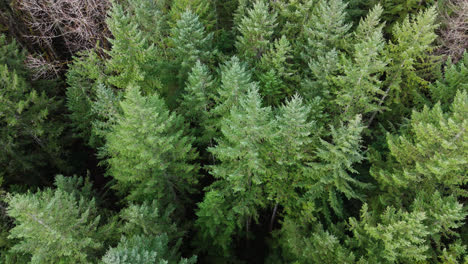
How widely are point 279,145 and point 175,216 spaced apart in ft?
23.6

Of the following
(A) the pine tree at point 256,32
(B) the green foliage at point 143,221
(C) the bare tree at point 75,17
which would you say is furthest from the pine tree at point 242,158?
(C) the bare tree at point 75,17

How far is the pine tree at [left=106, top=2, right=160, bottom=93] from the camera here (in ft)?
45.3

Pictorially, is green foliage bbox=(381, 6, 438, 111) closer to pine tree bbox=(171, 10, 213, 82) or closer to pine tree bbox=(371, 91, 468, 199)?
pine tree bbox=(371, 91, 468, 199)

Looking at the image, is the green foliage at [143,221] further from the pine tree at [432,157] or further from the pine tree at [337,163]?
the pine tree at [432,157]

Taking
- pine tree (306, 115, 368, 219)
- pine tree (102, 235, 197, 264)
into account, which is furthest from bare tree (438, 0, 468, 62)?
pine tree (102, 235, 197, 264)

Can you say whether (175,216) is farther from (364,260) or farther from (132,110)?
(364,260)

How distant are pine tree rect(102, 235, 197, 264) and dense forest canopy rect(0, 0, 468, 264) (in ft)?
0.27

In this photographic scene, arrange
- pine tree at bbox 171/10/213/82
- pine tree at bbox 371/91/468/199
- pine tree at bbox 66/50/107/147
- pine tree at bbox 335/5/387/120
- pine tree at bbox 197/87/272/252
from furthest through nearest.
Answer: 1. pine tree at bbox 66/50/107/147
2. pine tree at bbox 171/10/213/82
3. pine tree at bbox 335/5/387/120
4. pine tree at bbox 197/87/272/252
5. pine tree at bbox 371/91/468/199

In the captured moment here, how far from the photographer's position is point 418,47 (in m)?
14.5

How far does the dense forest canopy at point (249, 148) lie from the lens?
10.4 m

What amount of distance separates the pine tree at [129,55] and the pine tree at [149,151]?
258 centimetres

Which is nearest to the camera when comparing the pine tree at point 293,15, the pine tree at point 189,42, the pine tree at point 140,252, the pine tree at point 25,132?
the pine tree at point 140,252

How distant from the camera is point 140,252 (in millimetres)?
9758

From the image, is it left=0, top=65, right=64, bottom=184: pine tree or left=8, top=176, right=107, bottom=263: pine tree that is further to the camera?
left=0, top=65, right=64, bottom=184: pine tree
